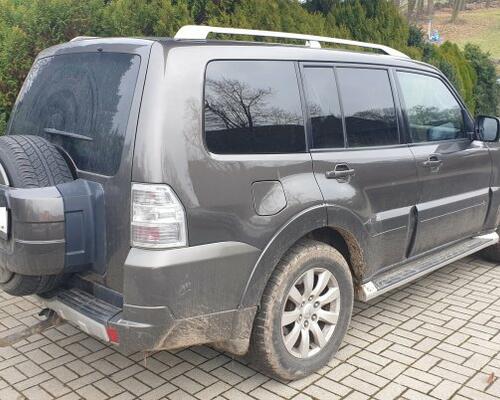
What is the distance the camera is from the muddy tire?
3010 millimetres

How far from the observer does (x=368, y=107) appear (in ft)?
12.0

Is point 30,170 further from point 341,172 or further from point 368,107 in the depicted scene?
point 368,107

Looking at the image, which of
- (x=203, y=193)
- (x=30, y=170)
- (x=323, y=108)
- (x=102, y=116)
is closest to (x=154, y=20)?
(x=323, y=108)

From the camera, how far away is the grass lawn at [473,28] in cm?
3600

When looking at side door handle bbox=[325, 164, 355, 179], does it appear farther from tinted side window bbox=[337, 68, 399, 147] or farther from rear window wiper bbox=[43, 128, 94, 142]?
rear window wiper bbox=[43, 128, 94, 142]

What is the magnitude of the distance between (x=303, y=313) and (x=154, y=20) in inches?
181

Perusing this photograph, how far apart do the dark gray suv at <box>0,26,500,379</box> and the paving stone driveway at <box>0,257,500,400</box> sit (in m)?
0.20

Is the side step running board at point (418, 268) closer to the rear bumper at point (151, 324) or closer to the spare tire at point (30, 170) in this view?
the rear bumper at point (151, 324)

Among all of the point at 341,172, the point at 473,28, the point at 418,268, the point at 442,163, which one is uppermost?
the point at 473,28

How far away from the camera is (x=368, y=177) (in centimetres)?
348

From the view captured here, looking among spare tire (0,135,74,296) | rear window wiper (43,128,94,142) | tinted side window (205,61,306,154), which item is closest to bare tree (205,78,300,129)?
tinted side window (205,61,306,154)

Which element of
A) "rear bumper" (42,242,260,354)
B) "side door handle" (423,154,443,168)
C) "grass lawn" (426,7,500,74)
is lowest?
"rear bumper" (42,242,260,354)

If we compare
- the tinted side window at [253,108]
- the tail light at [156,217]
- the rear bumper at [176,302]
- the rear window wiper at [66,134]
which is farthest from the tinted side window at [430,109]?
the rear window wiper at [66,134]

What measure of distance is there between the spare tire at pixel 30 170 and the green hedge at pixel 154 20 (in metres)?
3.06
